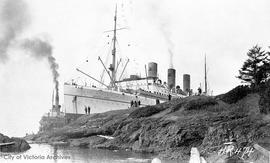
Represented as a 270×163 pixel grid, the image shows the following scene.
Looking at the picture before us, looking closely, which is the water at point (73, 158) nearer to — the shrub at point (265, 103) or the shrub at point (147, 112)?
the shrub at point (265, 103)

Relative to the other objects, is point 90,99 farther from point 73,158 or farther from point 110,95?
point 73,158

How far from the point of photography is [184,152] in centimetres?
1537

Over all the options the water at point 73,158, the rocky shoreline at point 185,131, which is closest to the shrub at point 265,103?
the rocky shoreline at point 185,131

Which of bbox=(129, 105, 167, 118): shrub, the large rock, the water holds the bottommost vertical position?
the water

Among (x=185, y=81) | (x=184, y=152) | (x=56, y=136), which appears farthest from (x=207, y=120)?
(x=185, y=81)

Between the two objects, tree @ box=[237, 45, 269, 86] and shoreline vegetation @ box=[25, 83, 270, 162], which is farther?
tree @ box=[237, 45, 269, 86]

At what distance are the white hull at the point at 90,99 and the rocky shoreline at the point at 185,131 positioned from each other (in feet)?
59.8

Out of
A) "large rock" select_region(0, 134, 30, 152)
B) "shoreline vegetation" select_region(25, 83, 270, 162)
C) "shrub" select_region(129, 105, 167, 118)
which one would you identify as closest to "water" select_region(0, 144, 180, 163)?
"shoreline vegetation" select_region(25, 83, 270, 162)

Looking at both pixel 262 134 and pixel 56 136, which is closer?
pixel 262 134

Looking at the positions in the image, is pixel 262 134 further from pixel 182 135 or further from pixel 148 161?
pixel 148 161

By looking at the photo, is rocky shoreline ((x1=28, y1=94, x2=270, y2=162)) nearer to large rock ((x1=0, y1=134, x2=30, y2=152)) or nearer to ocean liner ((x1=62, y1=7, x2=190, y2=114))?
large rock ((x1=0, y1=134, x2=30, y2=152))

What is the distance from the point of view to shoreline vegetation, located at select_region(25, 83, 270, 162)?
47.8ft

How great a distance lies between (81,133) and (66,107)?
855 inches

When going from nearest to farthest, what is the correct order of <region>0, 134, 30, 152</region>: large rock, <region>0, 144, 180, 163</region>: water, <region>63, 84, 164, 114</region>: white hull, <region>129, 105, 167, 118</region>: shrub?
<region>0, 144, 180, 163</region>: water
<region>0, 134, 30, 152</region>: large rock
<region>129, 105, 167, 118</region>: shrub
<region>63, 84, 164, 114</region>: white hull
